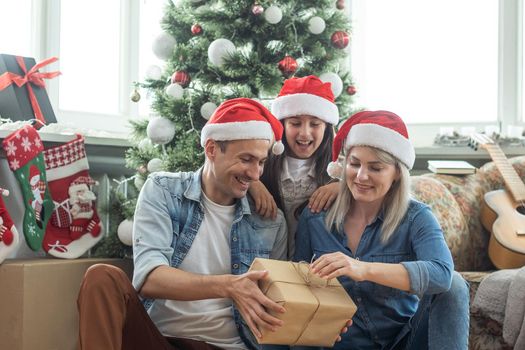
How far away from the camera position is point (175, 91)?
269 centimetres

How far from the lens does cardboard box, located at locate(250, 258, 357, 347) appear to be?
1511 mm

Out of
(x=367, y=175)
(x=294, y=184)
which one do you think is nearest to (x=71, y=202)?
(x=294, y=184)

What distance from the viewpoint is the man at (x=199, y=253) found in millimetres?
1641

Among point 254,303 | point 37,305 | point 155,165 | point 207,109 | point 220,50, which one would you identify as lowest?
point 37,305

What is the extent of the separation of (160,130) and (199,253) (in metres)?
0.91

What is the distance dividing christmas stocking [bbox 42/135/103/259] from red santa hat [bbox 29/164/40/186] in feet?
0.42

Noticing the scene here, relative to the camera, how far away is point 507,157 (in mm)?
3590

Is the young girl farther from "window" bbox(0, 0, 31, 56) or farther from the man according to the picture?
"window" bbox(0, 0, 31, 56)

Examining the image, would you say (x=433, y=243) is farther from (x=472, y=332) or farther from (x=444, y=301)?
(x=472, y=332)

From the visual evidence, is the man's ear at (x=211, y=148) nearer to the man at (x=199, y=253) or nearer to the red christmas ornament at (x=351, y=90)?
the man at (x=199, y=253)

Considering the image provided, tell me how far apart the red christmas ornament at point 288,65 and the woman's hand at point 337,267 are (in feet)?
3.83

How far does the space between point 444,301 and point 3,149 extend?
5.65ft

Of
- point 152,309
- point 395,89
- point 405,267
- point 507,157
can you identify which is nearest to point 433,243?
point 405,267

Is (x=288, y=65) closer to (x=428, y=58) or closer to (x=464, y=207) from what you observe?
(x=464, y=207)
